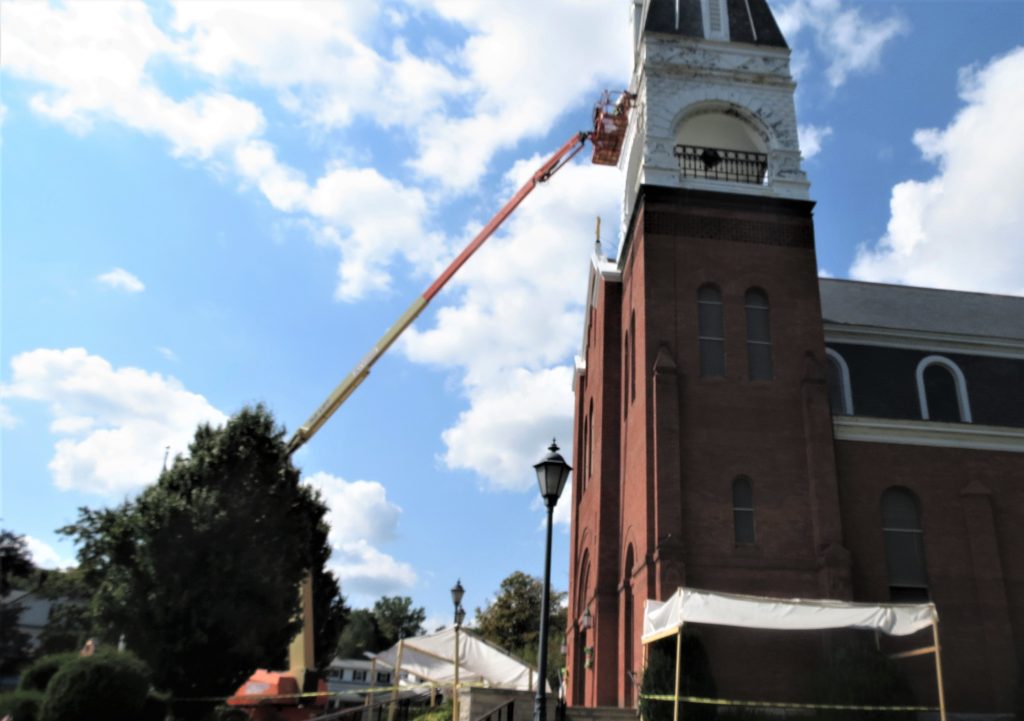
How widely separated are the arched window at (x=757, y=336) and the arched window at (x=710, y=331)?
26.7 inches

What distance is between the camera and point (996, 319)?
92.0ft

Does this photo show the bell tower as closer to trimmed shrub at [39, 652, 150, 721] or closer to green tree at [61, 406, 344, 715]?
green tree at [61, 406, 344, 715]

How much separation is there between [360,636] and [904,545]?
8566 cm

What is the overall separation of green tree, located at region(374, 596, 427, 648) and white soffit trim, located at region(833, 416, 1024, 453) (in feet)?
307

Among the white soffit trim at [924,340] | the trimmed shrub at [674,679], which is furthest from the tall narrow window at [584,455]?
the trimmed shrub at [674,679]

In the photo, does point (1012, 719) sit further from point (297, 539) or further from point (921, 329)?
point (297, 539)

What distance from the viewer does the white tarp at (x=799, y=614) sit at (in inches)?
547

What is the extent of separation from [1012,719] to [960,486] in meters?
5.53

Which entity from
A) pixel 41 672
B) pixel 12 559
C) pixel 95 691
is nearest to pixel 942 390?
pixel 95 691

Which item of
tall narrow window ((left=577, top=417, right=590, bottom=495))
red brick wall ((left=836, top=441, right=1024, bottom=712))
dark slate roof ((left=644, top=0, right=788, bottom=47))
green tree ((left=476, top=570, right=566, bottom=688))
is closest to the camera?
red brick wall ((left=836, top=441, right=1024, bottom=712))

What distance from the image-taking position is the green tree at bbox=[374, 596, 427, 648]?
351 ft

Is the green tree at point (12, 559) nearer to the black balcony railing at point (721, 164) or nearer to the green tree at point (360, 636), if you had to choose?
the black balcony railing at point (721, 164)

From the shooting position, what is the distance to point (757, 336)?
21.7 metres

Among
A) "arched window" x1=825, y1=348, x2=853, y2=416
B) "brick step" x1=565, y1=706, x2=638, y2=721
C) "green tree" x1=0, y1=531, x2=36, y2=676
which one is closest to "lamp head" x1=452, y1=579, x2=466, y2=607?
"brick step" x1=565, y1=706, x2=638, y2=721
